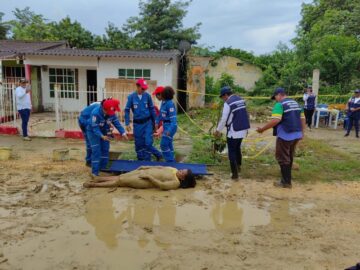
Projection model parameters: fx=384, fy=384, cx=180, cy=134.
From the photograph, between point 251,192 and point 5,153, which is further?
point 5,153

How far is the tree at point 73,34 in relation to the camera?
2366 centimetres

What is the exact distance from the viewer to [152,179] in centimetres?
612

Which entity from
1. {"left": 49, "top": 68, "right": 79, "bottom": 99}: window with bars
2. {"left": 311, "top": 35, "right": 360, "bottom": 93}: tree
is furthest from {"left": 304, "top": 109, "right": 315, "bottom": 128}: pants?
{"left": 49, "top": 68, "right": 79, "bottom": 99}: window with bars

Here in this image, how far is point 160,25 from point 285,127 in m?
21.9

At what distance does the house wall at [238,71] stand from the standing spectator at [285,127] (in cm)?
1820

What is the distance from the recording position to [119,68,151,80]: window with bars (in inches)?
616

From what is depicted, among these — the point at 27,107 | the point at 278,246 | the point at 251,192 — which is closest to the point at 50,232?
the point at 278,246

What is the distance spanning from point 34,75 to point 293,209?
14285 millimetres

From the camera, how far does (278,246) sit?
4379 mm

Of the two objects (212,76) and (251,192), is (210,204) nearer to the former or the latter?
(251,192)

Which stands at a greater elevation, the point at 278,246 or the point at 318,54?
the point at 318,54

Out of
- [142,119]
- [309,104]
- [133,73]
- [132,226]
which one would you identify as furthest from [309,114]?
[132,226]

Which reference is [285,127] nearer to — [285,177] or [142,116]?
[285,177]

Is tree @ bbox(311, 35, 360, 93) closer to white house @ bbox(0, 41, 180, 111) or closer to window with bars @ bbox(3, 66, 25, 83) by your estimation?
white house @ bbox(0, 41, 180, 111)
